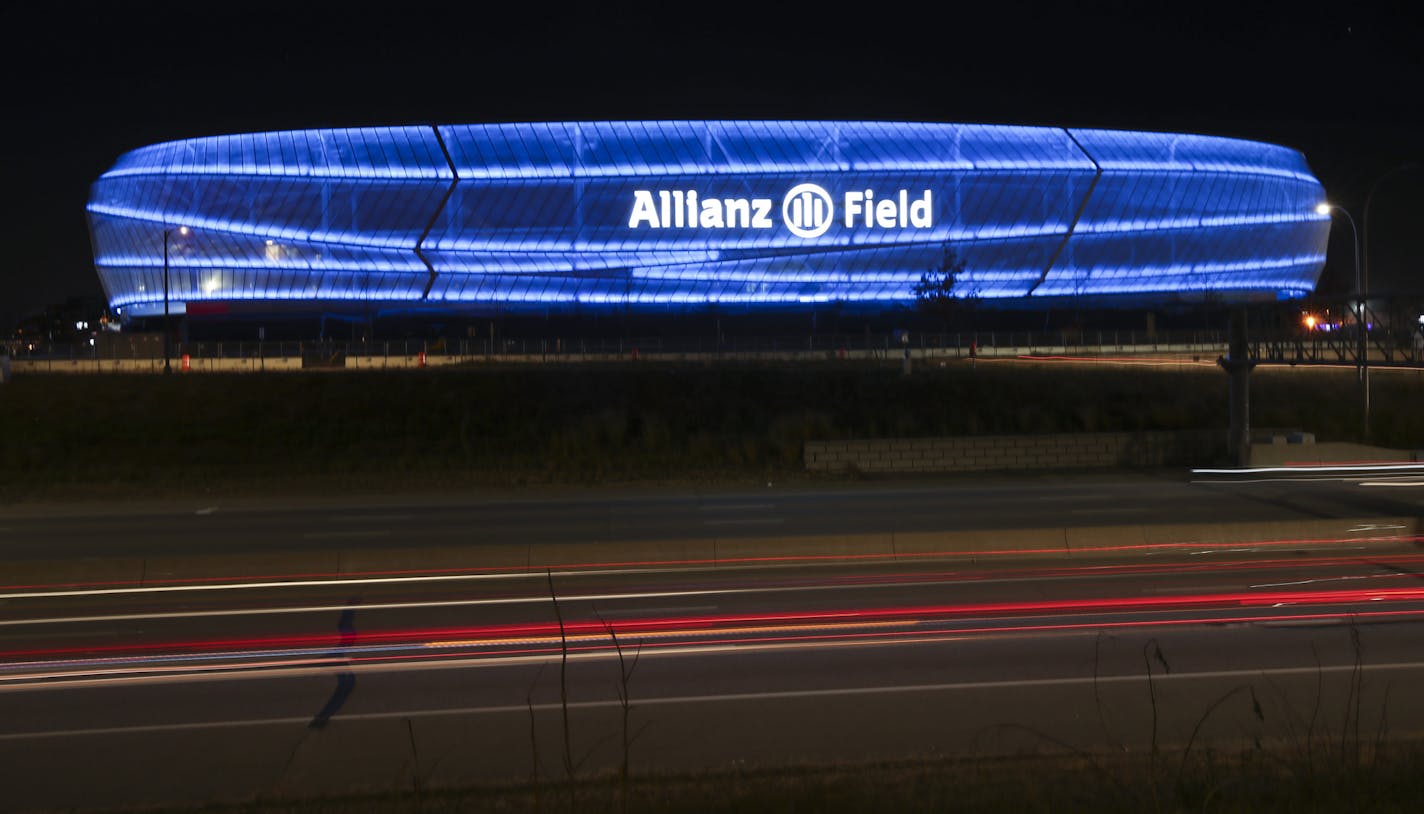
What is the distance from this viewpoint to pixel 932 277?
273ft

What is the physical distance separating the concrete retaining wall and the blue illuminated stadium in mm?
57108

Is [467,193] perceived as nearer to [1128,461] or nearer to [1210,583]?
[1128,461]

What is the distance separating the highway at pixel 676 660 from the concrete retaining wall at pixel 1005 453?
753 cm

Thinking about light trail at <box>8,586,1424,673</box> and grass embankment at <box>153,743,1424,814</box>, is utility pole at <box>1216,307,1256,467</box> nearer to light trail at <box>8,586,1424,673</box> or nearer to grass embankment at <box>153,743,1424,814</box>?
light trail at <box>8,586,1424,673</box>

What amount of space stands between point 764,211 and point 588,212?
1126cm

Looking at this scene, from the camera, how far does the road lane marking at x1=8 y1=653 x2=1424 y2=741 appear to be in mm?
8414

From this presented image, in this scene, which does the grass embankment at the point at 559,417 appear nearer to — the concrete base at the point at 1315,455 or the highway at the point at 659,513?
the highway at the point at 659,513

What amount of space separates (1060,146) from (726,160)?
2331cm

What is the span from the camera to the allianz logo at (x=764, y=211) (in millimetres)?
80812

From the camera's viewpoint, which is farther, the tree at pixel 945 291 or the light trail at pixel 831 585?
the tree at pixel 945 291

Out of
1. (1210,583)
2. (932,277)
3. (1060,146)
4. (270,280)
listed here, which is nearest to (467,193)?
(270,280)

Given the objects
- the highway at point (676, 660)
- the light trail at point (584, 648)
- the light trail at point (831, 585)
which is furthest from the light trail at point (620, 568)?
the light trail at point (584, 648)

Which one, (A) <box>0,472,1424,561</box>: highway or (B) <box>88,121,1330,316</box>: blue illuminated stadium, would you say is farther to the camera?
(B) <box>88,121,1330,316</box>: blue illuminated stadium

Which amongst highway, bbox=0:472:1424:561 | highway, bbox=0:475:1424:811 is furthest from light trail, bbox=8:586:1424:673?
highway, bbox=0:472:1424:561
